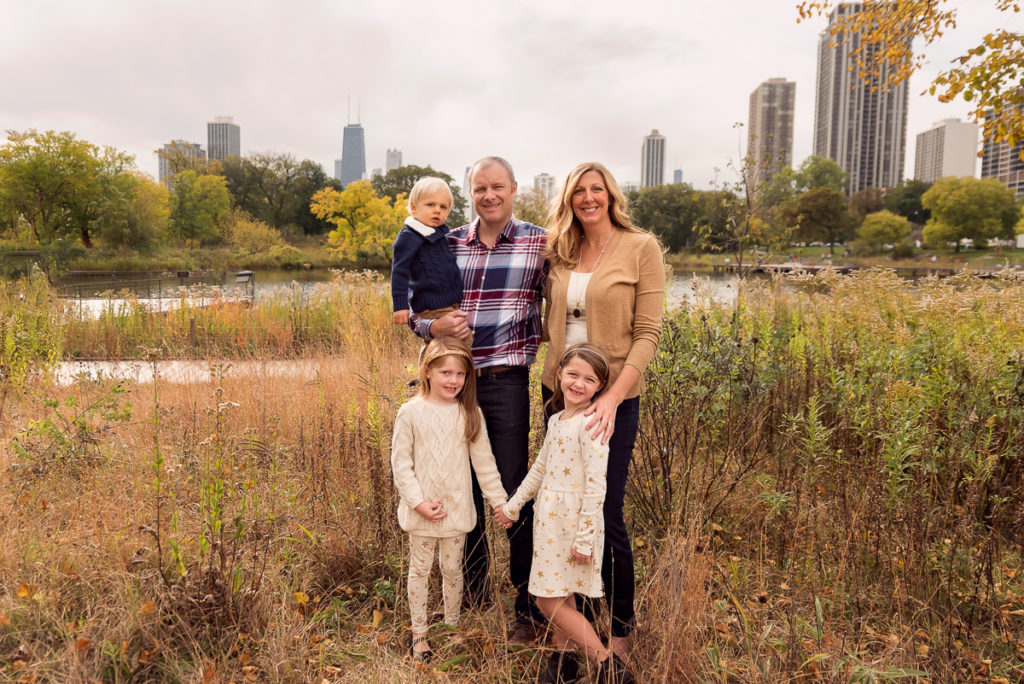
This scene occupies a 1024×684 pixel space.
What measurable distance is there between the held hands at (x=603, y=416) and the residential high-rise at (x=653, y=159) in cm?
19025

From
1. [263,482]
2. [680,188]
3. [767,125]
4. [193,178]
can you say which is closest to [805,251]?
[680,188]

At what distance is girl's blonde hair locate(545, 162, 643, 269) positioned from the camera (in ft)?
7.70

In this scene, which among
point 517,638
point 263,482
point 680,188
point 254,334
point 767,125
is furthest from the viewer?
point 680,188

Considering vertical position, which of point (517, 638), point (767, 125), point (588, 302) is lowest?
point (517, 638)

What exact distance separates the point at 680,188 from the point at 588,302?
66856mm

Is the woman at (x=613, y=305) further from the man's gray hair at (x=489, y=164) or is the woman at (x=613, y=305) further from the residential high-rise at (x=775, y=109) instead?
the residential high-rise at (x=775, y=109)

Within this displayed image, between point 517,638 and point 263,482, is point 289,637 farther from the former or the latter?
point 263,482

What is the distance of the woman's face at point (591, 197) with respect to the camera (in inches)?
91.3

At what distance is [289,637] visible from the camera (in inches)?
91.7

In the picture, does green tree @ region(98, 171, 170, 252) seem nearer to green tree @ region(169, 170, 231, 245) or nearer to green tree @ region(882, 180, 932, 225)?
green tree @ region(169, 170, 231, 245)

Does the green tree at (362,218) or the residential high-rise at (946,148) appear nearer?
the green tree at (362,218)

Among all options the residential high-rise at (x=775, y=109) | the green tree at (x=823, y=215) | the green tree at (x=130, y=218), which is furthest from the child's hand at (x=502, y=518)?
the green tree at (x=823, y=215)

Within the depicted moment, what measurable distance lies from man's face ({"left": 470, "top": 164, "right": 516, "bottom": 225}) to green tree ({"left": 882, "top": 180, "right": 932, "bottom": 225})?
77767mm

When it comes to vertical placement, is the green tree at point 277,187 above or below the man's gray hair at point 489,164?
above
